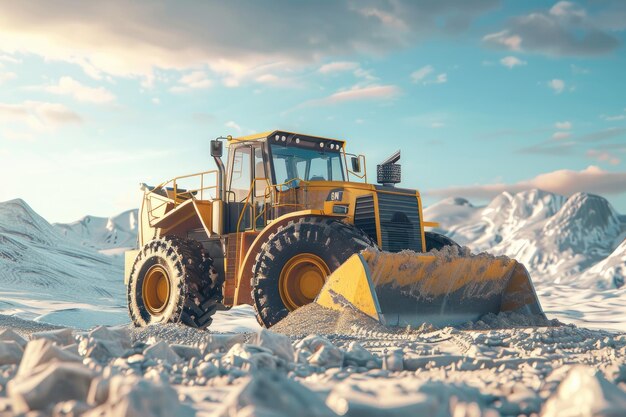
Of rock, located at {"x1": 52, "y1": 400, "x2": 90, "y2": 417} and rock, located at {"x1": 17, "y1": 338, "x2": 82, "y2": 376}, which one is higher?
rock, located at {"x1": 17, "y1": 338, "x2": 82, "y2": 376}

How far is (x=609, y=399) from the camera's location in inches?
97.8

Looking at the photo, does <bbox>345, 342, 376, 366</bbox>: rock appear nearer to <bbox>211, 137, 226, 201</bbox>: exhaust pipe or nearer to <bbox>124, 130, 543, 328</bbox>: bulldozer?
<bbox>124, 130, 543, 328</bbox>: bulldozer

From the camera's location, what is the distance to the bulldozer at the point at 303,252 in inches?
290

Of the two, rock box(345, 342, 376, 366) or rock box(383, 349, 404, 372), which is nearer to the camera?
rock box(383, 349, 404, 372)

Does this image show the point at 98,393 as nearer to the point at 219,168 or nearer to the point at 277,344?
the point at 277,344

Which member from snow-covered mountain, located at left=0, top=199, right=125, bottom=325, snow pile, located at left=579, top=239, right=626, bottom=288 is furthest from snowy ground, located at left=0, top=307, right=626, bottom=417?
snow pile, located at left=579, top=239, right=626, bottom=288

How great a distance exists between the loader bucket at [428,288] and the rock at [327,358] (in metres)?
2.71

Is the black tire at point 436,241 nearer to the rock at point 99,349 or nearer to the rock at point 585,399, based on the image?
the rock at point 99,349

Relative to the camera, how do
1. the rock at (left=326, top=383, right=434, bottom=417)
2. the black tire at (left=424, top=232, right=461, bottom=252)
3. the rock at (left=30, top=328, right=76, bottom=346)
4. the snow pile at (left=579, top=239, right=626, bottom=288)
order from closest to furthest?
the rock at (left=326, top=383, right=434, bottom=417) → the rock at (left=30, top=328, right=76, bottom=346) → the black tire at (left=424, top=232, right=461, bottom=252) → the snow pile at (left=579, top=239, right=626, bottom=288)

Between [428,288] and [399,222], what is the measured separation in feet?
3.62

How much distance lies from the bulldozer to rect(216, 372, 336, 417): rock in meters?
4.26

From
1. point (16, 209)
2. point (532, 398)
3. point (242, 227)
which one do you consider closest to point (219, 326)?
point (242, 227)

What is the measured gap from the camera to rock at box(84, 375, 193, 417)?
7.94ft

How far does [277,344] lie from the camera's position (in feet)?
13.7
